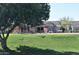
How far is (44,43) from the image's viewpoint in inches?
212

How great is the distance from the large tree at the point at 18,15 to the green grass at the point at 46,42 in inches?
6.3

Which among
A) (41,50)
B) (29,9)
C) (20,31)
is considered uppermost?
(29,9)

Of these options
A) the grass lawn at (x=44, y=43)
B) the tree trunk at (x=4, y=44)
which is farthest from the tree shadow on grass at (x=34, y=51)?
the tree trunk at (x=4, y=44)

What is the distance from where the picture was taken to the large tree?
17.6 ft

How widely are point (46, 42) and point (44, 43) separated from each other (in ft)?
0.13

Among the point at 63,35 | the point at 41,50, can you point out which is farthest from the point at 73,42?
the point at 41,50

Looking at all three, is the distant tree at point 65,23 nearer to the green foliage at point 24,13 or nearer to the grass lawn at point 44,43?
the grass lawn at point 44,43

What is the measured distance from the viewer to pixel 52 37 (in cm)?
532

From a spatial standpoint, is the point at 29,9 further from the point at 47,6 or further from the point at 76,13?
the point at 76,13

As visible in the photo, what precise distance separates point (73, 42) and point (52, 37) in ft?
1.26

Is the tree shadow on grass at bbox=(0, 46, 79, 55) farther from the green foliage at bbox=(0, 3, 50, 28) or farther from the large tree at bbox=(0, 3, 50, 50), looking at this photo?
the green foliage at bbox=(0, 3, 50, 28)

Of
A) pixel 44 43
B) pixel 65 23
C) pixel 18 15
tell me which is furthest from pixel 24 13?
pixel 65 23

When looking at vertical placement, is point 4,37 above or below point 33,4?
below

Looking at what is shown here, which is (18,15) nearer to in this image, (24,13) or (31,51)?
(24,13)
